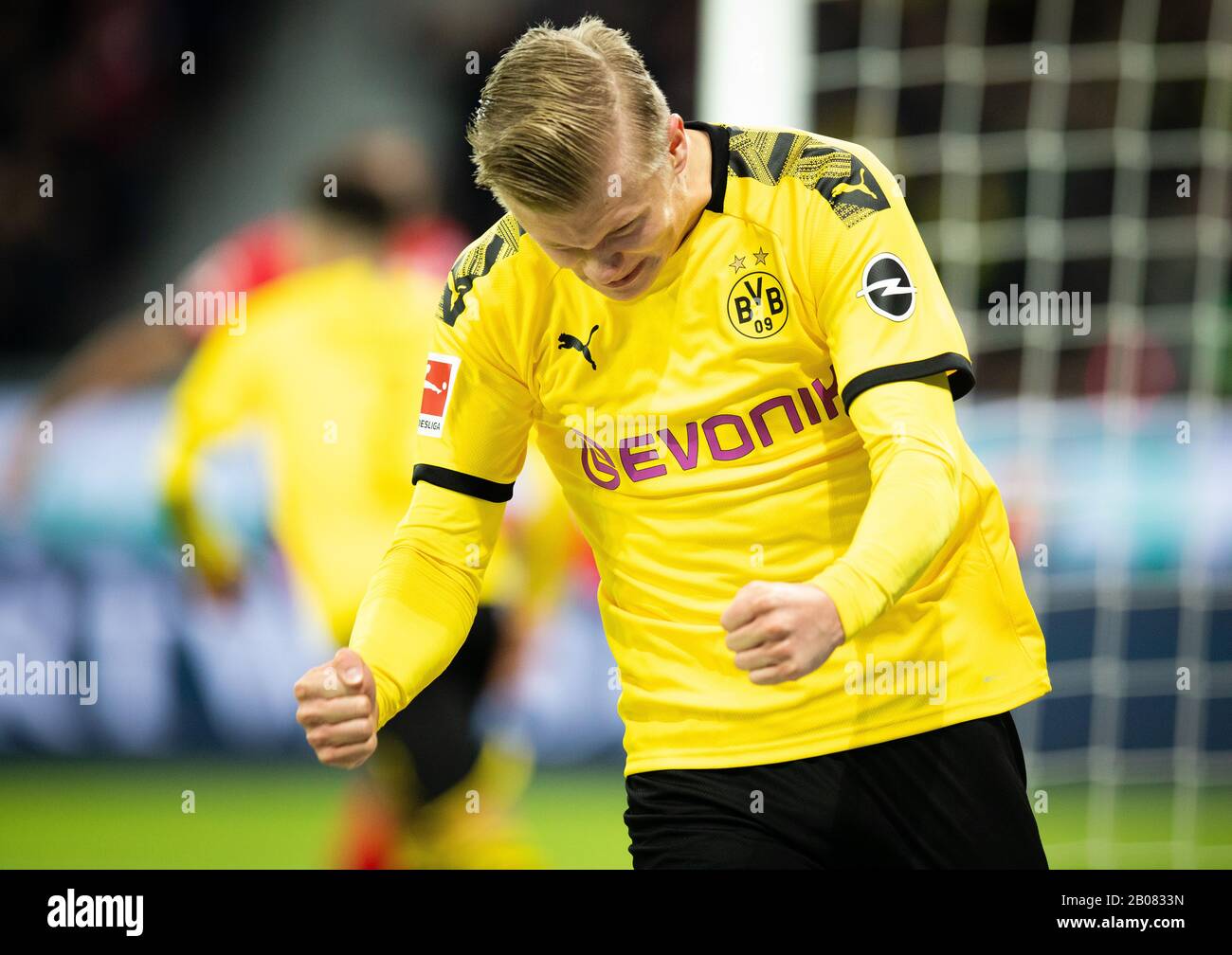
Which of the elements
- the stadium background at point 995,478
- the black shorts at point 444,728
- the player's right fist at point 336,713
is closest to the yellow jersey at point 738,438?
the player's right fist at point 336,713

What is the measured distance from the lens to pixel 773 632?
1.61 m

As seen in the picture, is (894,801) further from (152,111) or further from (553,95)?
(152,111)

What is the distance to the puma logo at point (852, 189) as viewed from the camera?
1.99m

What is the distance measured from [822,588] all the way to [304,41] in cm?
485

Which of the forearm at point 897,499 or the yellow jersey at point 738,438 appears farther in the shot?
the yellow jersey at point 738,438

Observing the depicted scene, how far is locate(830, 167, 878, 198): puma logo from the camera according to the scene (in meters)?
1.99

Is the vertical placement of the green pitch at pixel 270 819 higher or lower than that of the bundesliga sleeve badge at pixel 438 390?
lower

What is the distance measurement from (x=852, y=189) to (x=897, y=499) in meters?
0.46

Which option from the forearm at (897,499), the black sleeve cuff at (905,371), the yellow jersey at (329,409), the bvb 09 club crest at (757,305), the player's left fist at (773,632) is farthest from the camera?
the yellow jersey at (329,409)

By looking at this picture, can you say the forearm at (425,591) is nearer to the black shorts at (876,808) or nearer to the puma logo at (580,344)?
the puma logo at (580,344)

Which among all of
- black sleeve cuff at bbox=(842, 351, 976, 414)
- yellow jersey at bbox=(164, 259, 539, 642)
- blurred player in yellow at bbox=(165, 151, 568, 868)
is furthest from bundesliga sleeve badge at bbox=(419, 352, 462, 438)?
yellow jersey at bbox=(164, 259, 539, 642)

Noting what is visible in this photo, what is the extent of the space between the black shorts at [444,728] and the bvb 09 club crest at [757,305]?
82.1 inches
